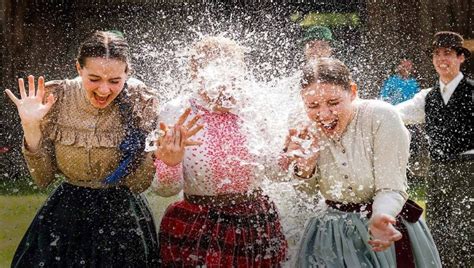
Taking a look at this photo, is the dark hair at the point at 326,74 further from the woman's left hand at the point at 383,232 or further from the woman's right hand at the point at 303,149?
the woman's left hand at the point at 383,232

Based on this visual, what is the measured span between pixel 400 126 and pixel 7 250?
11.7 feet

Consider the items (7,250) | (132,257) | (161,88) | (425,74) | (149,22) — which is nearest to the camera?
(132,257)

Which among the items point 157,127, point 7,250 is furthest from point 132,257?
point 7,250

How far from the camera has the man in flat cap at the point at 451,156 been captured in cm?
564

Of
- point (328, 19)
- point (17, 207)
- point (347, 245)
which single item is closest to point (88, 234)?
point (347, 245)

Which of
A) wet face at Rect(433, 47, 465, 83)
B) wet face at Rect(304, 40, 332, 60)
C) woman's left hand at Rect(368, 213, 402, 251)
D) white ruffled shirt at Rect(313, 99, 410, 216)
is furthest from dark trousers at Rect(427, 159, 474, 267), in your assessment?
woman's left hand at Rect(368, 213, 402, 251)

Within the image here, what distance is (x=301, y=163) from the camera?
152 inches

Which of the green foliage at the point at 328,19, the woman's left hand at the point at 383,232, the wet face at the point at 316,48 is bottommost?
the woman's left hand at the point at 383,232

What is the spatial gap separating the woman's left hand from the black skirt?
112 cm

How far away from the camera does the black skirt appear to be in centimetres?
404

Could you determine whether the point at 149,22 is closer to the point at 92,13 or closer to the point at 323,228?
the point at 92,13

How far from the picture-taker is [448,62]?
228 inches

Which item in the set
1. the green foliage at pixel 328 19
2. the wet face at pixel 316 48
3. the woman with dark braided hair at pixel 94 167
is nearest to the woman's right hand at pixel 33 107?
the woman with dark braided hair at pixel 94 167

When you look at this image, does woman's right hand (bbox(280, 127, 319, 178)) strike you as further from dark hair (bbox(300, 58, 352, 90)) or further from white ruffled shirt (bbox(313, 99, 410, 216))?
dark hair (bbox(300, 58, 352, 90))
